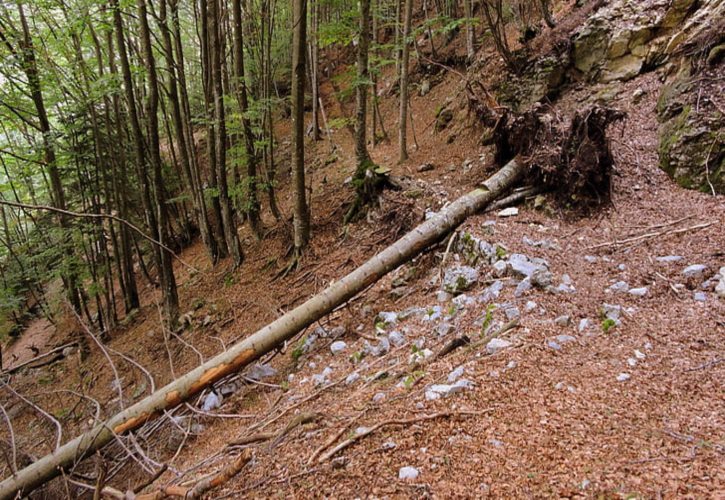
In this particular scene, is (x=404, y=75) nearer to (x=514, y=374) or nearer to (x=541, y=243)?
(x=541, y=243)

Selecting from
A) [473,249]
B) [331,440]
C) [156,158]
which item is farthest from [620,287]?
[156,158]

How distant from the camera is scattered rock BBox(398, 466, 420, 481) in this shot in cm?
220

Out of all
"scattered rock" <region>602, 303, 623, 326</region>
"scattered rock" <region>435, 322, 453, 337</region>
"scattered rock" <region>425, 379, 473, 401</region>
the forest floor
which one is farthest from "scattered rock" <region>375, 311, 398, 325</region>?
"scattered rock" <region>602, 303, 623, 326</region>

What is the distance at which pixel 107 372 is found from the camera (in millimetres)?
8953

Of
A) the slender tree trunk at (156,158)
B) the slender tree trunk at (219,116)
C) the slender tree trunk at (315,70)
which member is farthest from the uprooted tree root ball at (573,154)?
the slender tree trunk at (315,70)

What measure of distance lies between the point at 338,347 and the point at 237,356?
129 centimetres

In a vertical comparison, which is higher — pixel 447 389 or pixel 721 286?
pixel 721 286

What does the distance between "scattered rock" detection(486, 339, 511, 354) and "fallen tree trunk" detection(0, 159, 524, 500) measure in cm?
204

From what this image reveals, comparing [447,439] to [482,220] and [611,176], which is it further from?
[611,176]

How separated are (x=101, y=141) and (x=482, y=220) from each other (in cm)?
1114

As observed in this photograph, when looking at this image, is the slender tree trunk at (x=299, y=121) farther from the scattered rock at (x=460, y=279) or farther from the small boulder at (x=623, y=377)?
the small boulder at (x=623, y=377)

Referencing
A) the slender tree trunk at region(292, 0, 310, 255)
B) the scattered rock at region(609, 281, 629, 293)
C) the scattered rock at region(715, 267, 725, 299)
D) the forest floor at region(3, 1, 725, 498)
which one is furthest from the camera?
the slender tree trunk at region(292, 0, 310, 255)

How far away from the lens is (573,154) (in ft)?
17.5

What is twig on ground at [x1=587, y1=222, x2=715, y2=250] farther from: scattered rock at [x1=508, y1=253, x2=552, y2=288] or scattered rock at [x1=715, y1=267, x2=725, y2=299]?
scattered rock at [x1=715, y1=267, x2=725, y2=299]
